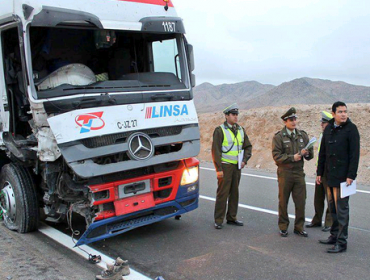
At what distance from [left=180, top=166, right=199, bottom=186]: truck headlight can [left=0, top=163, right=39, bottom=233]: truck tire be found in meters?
2.14

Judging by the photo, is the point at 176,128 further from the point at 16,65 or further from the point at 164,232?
the point at 16,65

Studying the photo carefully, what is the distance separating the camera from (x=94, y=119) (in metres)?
4.68

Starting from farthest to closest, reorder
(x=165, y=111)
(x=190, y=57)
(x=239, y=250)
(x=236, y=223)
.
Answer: (x=236, y=223), (x=190, y=57), (x=165, y=111), (x=239, y=250)

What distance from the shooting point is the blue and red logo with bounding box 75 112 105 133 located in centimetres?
460

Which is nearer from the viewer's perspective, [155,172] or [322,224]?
[155,172]

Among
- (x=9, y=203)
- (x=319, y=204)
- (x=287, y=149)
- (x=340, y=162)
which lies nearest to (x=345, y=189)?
(x=340, y=162)

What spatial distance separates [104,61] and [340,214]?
4114 mm

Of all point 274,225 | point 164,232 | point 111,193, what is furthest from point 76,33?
point 274,225

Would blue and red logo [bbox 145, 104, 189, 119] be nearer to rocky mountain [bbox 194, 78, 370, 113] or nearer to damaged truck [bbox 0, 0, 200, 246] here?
damaged truck [bbox 0, 0, 200, 246]

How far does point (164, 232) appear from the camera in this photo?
232 inches

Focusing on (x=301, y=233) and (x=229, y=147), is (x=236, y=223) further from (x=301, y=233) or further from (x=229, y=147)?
(x=229, y=147)

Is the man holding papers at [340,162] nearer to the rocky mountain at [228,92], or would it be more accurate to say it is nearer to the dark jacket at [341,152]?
the dark jacket at [341,152]

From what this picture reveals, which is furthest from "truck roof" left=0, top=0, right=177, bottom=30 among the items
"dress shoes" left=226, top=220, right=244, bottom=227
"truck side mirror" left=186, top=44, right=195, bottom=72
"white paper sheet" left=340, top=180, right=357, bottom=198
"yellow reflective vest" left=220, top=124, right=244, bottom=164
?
"white paper sheet" left=340, top=180, right=357, bottom=198

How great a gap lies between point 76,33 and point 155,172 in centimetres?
227
